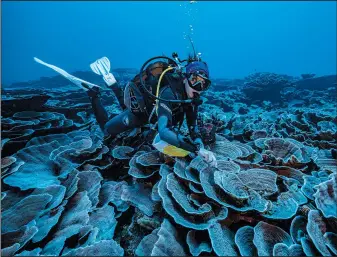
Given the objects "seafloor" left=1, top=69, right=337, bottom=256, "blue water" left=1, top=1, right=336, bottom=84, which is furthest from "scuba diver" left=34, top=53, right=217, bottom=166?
"blue water" left=1, top=1, right=336, bottom=84

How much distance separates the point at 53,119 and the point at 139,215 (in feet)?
10.3

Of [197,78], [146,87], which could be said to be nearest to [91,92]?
[146,87]

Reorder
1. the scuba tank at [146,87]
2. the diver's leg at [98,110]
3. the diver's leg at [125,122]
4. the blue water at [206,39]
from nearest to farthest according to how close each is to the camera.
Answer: the scuba tank at [146,87] < the diver's leg at [125,122] < the diver's leg at [98,110] < the blue water at [206,39]

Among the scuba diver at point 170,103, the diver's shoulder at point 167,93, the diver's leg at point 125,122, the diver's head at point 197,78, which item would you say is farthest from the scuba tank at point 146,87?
the diver's head at point 197,78

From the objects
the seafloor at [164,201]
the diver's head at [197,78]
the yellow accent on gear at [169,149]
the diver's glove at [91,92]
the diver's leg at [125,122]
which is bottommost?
the seafloor at [164,201]

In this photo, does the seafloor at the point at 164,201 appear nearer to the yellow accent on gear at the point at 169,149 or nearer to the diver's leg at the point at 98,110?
the yellow accent on gear at the point at 169,149

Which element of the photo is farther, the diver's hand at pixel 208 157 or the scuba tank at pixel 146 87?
the scuba tank at pixel 146 87

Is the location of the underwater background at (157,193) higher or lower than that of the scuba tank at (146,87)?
lower

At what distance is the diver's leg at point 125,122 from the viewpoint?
12.8 ft

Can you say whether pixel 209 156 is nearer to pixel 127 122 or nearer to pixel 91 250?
pixel 91 250

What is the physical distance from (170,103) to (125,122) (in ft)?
4.10

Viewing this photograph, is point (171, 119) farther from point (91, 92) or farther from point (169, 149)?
point (91, 92)

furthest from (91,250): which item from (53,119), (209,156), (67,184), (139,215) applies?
(53,119)


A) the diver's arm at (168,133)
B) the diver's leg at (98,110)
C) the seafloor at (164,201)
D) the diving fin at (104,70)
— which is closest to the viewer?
the seafloor at (164,201)
